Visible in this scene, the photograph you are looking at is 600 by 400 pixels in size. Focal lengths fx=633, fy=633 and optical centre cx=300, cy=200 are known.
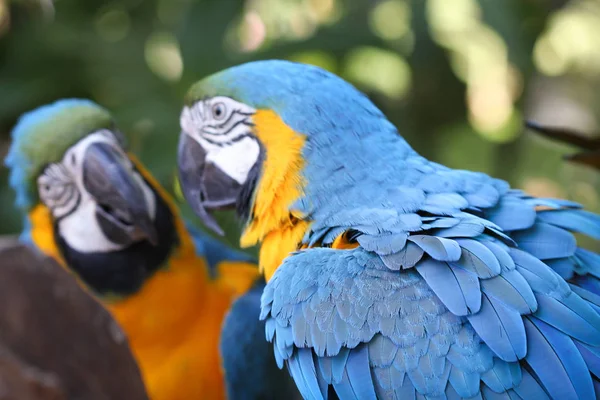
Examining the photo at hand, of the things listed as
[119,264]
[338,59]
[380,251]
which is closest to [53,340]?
[380,251]

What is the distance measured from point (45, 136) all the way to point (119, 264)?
12.3 inches

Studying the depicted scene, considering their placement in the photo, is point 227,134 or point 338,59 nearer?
point 227,134

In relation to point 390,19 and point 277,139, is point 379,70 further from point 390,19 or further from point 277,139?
point 277,139

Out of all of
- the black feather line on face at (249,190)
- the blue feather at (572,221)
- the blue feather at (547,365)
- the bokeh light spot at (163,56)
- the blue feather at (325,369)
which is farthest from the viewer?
the bokeh light spot at (163,56)

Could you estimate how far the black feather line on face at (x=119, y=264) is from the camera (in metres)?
1.34

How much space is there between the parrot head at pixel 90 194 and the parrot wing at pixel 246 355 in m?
0.22

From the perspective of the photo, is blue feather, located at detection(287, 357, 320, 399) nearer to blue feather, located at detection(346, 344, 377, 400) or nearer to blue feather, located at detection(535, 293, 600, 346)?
blue feather, located at detection(346, 344, 377, 400)

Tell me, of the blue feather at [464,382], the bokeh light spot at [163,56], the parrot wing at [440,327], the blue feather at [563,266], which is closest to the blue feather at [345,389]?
the parrot wing at [440,327]

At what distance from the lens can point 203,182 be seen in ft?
3.87

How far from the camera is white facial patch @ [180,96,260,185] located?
43.6 inches

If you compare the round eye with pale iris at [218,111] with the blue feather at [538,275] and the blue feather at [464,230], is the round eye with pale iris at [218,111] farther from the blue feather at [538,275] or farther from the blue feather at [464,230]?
the blue feather at [538,275]

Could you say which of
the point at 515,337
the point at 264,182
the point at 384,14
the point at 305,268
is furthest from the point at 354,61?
the point at 515,337

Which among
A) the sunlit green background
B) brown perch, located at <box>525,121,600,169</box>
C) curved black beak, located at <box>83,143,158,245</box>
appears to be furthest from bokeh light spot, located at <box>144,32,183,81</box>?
brown perch, located at <box>525,121,600,169</box>

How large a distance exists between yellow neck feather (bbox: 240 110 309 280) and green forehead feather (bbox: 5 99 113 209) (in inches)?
18.0
